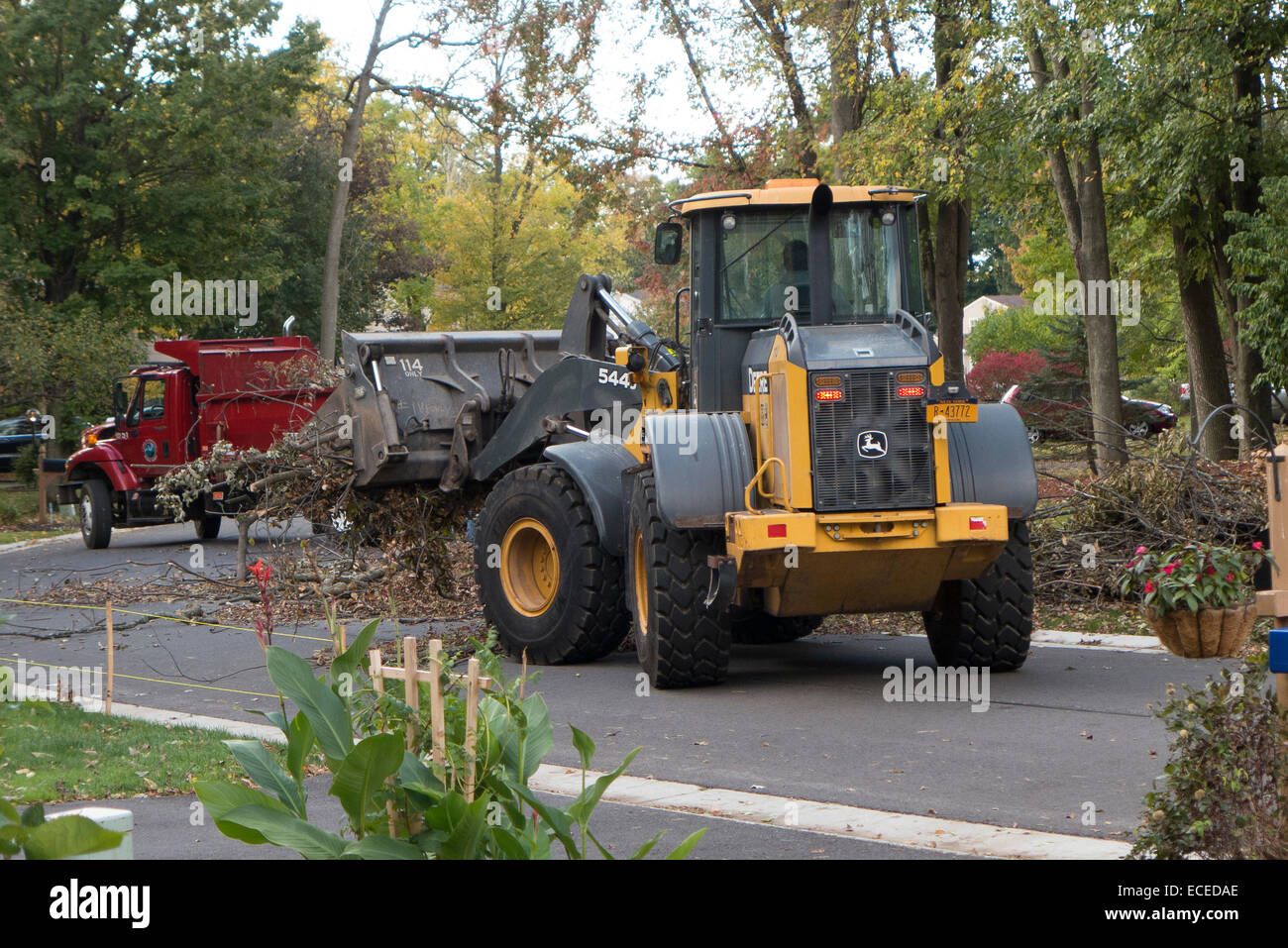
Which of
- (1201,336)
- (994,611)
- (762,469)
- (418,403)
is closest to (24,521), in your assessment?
(418,403)

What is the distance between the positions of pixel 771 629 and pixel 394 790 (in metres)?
9.11

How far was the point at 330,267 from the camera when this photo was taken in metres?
35.9

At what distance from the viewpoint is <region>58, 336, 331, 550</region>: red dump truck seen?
22734mm

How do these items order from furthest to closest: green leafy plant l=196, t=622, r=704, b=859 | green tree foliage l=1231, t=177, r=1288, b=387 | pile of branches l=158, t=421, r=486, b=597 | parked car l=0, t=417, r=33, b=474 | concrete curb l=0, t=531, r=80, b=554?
parked car l=0, t=417, r=33, b=474, concrete curb l=0, t=531, r=80, b=554, green tree foliage l=1231, t=177, r=1288, b=387, pile of branches l=158, t=421, r=486, b=597, green leafy plant l=196, t=622, r=704, b=859

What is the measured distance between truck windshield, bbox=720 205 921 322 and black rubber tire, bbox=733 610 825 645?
10.4 ft

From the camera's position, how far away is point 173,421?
23578 mm

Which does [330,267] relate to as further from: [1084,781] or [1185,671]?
[1084,781]

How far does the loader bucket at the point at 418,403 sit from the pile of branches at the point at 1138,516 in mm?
5456

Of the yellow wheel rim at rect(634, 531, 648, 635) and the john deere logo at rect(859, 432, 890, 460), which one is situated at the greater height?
the john deere logo at rect(859, 432, 890, 460)
